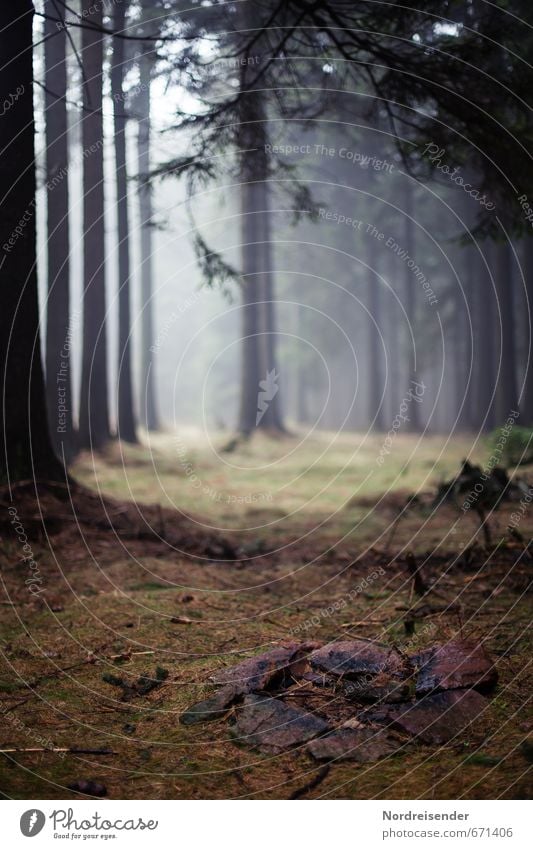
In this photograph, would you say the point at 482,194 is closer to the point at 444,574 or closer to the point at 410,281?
the point at 444,574

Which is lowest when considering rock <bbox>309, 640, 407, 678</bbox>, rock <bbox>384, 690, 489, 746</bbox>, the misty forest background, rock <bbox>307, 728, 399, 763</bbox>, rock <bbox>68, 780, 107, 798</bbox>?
rock <bbox>68, 780, 107, 798</bbox>

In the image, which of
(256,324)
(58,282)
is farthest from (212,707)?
(256,324)

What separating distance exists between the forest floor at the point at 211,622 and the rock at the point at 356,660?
1.06 ft

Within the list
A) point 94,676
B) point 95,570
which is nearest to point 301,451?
point 95,570

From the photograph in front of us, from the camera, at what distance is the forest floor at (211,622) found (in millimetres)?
2928

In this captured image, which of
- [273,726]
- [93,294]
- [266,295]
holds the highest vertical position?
[266,295]

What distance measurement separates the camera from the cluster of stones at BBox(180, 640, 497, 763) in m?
3.14

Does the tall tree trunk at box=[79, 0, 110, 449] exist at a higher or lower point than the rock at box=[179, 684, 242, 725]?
higher

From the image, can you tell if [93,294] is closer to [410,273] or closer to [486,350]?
[486,350]

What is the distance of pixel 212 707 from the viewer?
3.53 meters

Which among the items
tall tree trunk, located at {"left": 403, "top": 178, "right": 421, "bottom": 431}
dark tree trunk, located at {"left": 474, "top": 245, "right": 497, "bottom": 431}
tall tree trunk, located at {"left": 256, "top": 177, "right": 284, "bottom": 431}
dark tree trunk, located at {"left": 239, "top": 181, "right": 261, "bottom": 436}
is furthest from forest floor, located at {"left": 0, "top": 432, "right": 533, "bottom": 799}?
tall tree trunk, located at {"left": 403, "top": 178, "right": 421, "bottom": 431}

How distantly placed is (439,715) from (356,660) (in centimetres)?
74

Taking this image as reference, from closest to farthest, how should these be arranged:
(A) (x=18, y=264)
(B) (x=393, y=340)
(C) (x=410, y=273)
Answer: (A) (x=18, y=264), (C) (x=410, y=273), (B) (x=393, y=340)

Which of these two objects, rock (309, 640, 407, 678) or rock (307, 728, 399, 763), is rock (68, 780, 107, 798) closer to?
rock (307, 728, 399, 763)
